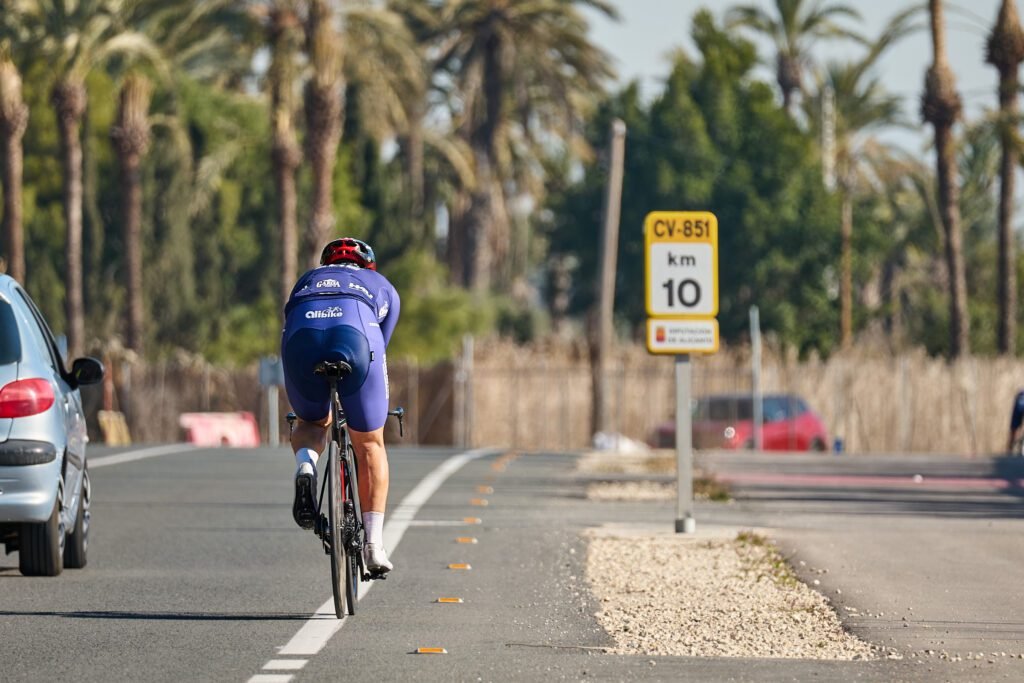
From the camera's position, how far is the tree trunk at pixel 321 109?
41.8 m

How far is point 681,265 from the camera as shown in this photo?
1521cm

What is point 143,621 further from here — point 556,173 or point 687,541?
point 556,173

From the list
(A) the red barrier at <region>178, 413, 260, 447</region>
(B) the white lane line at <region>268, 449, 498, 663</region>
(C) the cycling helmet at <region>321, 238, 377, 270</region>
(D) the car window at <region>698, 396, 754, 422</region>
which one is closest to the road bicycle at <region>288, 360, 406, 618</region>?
(B) the white lane line at <region>268, 449, 498, 663</region>

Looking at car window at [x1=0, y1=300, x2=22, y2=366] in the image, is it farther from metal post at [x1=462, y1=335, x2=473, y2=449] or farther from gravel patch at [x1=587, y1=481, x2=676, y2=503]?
metal post at [x1=462, y1=335, x2=473, y2=449]

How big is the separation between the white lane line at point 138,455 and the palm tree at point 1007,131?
896 inches

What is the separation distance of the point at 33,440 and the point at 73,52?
32480 millimetres

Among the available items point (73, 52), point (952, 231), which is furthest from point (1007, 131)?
point (73, 52)

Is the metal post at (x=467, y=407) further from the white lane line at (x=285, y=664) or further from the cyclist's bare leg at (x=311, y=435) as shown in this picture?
the white lane line at (x=285, y=664)

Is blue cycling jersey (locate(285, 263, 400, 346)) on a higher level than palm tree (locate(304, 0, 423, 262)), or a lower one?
lower

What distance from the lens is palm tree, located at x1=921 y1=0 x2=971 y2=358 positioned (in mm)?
45594

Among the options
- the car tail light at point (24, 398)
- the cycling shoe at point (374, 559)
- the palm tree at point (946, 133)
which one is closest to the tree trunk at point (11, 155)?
the palm tree at point (946, 133)

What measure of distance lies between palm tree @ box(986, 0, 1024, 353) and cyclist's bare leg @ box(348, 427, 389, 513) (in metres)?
36.4

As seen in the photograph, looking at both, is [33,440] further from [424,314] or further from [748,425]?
[424,314]

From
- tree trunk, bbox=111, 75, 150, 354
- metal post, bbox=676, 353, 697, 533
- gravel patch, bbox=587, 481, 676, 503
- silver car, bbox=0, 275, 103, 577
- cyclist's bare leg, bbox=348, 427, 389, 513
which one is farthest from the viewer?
tree trunk, bbox=111, 75, 150, 354
